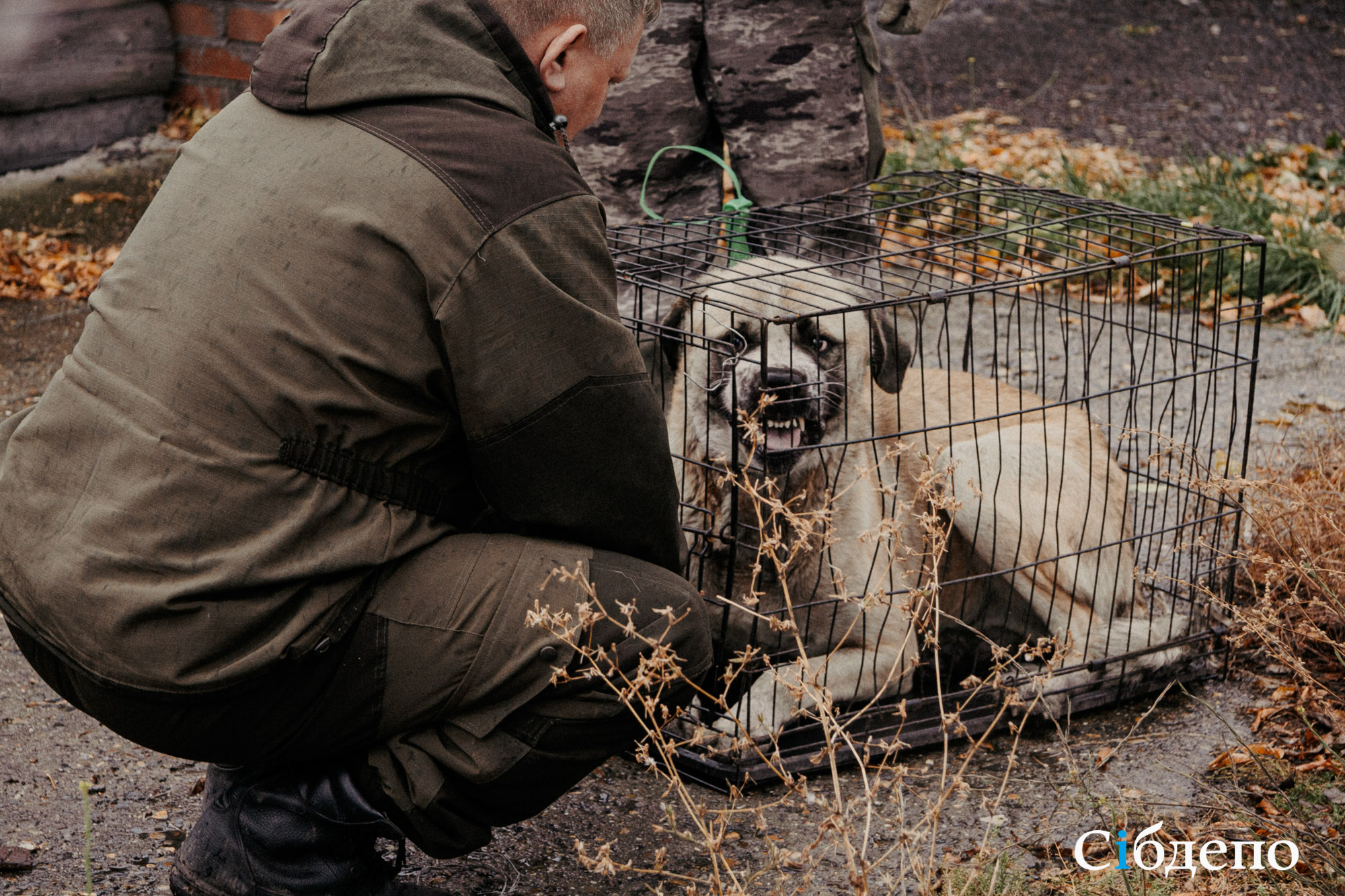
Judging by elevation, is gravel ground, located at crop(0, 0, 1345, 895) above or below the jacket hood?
below

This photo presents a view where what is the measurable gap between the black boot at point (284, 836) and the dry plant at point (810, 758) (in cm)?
39

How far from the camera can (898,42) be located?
1249cm

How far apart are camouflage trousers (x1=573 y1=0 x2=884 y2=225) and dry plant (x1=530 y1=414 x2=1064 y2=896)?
1243mm

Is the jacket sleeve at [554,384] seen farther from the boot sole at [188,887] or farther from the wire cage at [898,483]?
the boot sole at [188,887]

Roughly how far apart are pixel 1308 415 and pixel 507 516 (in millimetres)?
3956

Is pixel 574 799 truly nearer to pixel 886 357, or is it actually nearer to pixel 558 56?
pixel 886 357

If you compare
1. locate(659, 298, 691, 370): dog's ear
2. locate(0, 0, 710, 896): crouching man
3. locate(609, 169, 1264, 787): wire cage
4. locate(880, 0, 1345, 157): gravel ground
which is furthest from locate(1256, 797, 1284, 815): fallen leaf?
locate(880, 0, 1345, 157): gravel ground

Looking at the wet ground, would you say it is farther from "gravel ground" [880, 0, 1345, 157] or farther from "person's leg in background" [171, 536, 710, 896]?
"gravel ground" [880, 0, 1345, 157]

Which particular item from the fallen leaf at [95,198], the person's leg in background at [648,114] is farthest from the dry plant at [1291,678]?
the fallen leaf at [95,198]

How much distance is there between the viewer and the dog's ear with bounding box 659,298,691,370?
A: 2.87 meters

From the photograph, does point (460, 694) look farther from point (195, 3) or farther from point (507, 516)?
point (195, 3)

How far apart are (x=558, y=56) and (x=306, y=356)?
658 millimetres

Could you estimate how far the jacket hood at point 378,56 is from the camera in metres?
1.78

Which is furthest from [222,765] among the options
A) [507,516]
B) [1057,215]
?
[1057,215]
